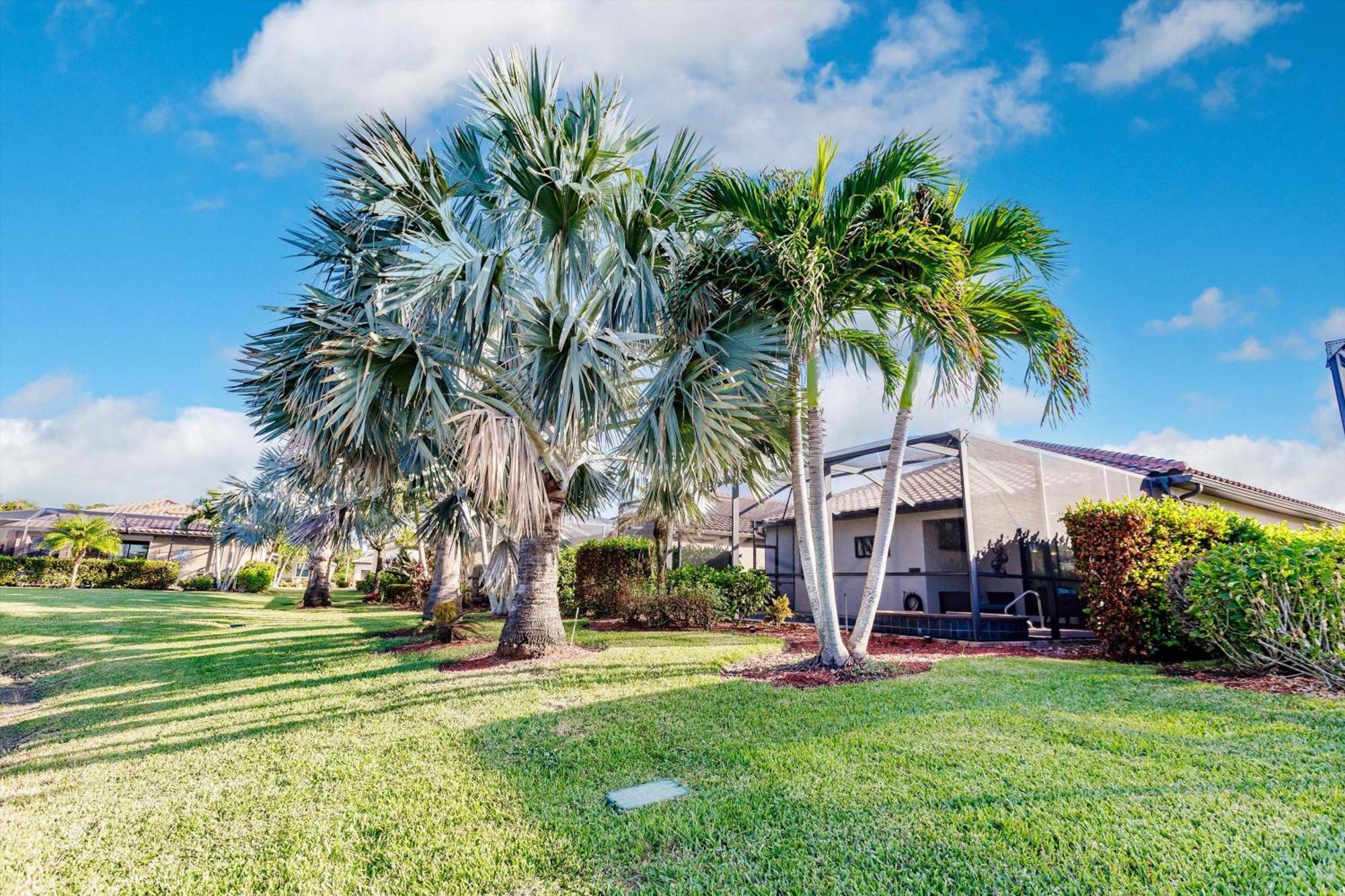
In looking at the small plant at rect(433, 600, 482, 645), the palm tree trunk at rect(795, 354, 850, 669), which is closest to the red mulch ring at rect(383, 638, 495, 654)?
the small plant at rect(433, 600, 482, 645)

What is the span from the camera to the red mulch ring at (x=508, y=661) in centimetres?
832

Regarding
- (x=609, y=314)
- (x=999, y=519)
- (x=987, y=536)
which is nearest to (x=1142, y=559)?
(x=987, y=536)

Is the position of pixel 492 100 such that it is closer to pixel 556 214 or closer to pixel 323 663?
pixel 556 214

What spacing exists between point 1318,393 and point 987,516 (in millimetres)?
7308

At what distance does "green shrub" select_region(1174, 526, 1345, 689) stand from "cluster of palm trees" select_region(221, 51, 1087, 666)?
237cm

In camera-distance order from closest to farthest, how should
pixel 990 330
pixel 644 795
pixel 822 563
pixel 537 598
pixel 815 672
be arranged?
1. pixel 644 795
2. pixel 815 672
3. pixel 822 563
4. pixel 990 330
5. pixel 537 598

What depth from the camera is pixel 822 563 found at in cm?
739

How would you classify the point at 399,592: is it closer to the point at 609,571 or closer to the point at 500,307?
the point at 609,571

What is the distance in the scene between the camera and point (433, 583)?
45.2 feet

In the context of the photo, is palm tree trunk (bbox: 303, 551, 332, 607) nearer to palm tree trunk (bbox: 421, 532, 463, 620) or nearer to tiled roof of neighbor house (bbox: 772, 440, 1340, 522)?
palm tree trunk (bbox: 421, 532, 463, 620)

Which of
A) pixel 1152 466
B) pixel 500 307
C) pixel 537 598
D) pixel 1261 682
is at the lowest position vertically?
pixel 1261 682

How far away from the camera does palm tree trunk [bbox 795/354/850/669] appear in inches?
289

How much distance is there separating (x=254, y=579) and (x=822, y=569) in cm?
3254

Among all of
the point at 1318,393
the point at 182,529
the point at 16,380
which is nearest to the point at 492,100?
the point at 1318,393
